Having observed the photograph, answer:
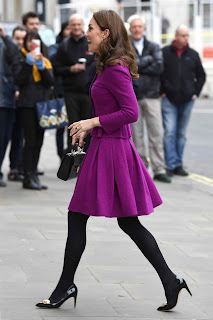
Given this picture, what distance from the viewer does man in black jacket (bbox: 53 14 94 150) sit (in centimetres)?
1013

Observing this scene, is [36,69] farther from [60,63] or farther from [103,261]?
[103,261]

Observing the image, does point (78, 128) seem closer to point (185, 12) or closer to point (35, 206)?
point (35, 206)

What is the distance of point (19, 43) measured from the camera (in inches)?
413

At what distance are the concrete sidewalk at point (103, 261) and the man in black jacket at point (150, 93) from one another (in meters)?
1.12

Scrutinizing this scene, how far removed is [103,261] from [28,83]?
3.65 m

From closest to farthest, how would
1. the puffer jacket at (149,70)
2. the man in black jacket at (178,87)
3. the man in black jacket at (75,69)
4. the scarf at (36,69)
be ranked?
the scarf at (36,69)
the puffer jacket at (149,70)
the man in black jacket at (75,69)
the man in black jacket at (178,87)

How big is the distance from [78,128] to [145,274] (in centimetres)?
141

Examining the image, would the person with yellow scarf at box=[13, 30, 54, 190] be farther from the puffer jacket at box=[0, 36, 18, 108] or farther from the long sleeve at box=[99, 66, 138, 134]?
the long sleeve at box=[99, 66, 138, 134]

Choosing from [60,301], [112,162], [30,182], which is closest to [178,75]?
[30,182]

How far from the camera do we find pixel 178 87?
10.6 metres

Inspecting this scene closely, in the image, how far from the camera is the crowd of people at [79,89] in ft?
30.9

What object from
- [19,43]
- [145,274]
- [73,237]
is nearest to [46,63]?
[19,43]

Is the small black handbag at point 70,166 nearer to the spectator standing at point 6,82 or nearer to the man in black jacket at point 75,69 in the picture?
the spectator standing at point 6,82

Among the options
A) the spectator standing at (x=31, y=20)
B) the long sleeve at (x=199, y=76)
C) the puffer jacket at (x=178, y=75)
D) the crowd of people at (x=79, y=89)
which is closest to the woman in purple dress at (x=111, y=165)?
the crowd of people at (x=79, y=89)
